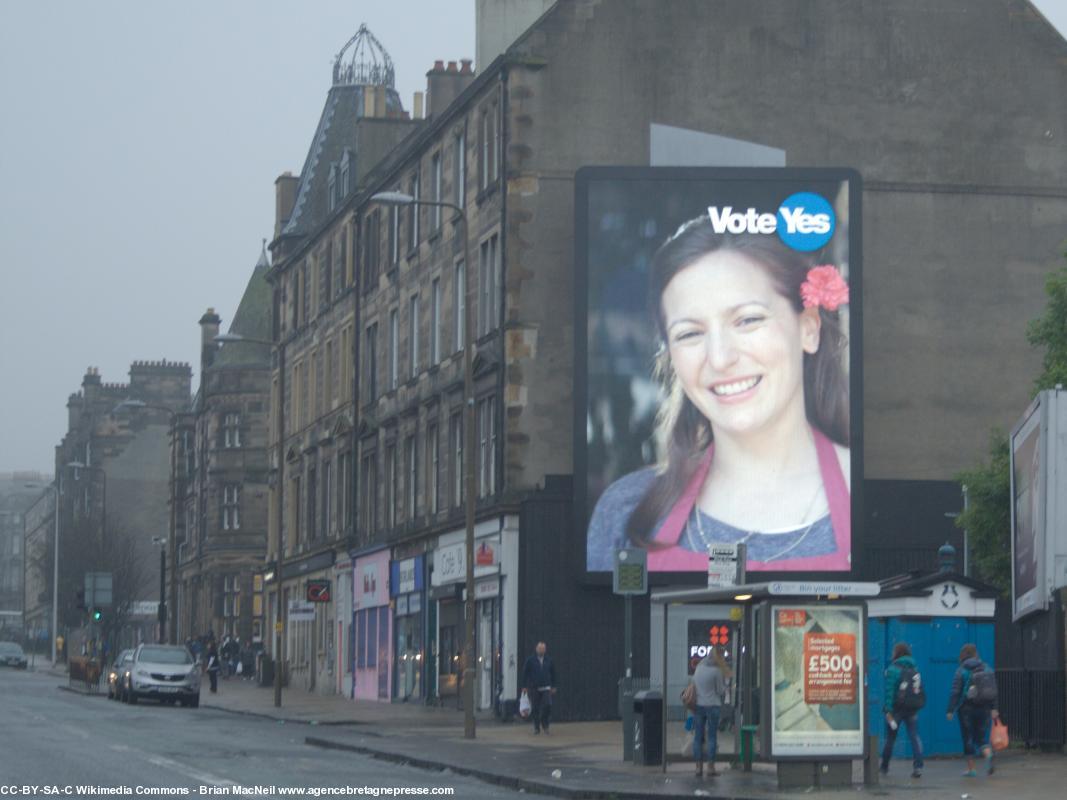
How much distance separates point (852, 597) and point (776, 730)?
5.85 ft

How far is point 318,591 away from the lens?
55.0m

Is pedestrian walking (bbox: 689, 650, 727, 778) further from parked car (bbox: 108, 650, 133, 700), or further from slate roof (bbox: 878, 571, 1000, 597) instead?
parked car (bbox: 108, 650, 133, 700)

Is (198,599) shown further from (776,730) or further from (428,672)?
(776,730)

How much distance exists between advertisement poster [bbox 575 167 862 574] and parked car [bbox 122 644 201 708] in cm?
1500

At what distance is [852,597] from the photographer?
24.3 metres

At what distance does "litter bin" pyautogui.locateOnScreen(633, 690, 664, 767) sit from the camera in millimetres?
27484

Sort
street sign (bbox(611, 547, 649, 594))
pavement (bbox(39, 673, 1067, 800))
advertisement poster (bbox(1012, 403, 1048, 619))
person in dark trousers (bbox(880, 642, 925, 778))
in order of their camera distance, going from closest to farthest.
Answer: pavement (bbox(39, 673, 1067, 800))
person in dark trousers (bbox(880, 642, 925, 778))
advertisement poster (bbox(1012, 403, 1048, 619))
street sign (bbox(611, 547, 649, 594))

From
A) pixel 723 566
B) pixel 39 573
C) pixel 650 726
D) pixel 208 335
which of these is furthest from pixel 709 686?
pixel 39 573

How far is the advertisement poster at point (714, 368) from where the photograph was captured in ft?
140

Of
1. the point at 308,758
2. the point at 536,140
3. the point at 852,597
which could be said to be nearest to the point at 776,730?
the point at 852,597

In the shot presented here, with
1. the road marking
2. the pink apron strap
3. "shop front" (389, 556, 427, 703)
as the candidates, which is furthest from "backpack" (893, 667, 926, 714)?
"shop front" (389, 556, 427, 703)

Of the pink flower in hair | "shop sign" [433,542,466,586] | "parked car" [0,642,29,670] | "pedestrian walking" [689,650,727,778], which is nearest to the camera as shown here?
"pedestrian walking" [689,650,727,778]

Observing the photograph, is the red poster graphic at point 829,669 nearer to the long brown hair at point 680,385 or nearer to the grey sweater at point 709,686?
the grey sweater at point 709,686

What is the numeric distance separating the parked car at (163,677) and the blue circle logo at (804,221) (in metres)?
20.1
